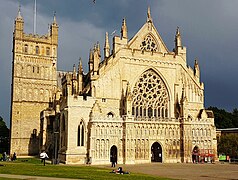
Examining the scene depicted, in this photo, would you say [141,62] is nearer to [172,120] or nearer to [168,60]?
[168,60]

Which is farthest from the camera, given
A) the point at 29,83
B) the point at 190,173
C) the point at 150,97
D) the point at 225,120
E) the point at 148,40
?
the point at 225,120

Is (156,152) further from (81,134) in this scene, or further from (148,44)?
(148,44)

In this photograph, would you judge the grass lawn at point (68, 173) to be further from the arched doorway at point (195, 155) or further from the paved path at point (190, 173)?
the arched doorway at point (195, 155)

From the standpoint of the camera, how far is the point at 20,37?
247 ft

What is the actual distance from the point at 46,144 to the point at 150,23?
30.3 metres

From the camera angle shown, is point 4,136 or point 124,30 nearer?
point 124,30

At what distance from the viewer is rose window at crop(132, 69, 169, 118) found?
5356 centimetres

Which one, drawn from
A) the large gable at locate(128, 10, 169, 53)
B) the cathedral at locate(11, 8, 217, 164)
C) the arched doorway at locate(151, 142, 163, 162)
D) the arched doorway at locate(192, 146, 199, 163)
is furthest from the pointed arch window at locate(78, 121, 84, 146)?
the arched doorway at locate(192, 146, 199, 163)

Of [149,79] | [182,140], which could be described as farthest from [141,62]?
[182,140]

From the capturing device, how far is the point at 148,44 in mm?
57156

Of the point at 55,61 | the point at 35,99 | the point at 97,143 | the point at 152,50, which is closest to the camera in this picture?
the point at 97,143

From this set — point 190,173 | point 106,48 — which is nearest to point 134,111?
point 106,48

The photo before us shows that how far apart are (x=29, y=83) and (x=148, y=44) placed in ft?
102

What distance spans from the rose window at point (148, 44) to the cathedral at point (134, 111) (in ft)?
0.58
